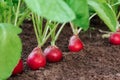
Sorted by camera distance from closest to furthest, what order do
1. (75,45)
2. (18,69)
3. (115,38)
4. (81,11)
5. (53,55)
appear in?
(81,11) → (18,69) → (53,55) → (75,45) → (115,38)

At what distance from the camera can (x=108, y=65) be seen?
5.38 feet

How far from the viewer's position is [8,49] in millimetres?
1134

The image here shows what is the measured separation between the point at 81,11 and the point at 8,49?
0.96ft

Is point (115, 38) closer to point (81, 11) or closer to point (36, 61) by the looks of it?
point (36, 61)

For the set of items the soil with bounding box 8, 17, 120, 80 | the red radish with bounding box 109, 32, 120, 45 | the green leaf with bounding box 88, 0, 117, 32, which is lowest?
the soil with bounding box 8, 17, 120, 80

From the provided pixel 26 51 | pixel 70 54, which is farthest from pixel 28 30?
pixel 70 54

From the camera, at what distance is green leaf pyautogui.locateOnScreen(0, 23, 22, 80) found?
1.09m

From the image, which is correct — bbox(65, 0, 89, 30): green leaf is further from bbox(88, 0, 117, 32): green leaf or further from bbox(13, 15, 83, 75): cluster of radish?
bbox(13, 15, 83, 75): cluster of radish

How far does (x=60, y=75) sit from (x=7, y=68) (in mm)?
447

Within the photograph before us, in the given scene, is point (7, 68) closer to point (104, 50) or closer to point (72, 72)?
point (72, 72)

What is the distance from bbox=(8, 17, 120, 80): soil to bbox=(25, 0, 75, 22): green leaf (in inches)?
24.2

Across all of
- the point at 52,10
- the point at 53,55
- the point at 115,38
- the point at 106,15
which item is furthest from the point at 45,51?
the point at 52,10

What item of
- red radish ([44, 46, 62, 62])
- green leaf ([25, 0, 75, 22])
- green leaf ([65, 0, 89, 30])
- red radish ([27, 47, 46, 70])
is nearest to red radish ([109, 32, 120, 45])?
red radish ([44, 46, 62, 62])

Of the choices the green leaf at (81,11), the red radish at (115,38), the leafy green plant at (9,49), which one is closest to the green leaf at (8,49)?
the leafy green plant at (9,49)
